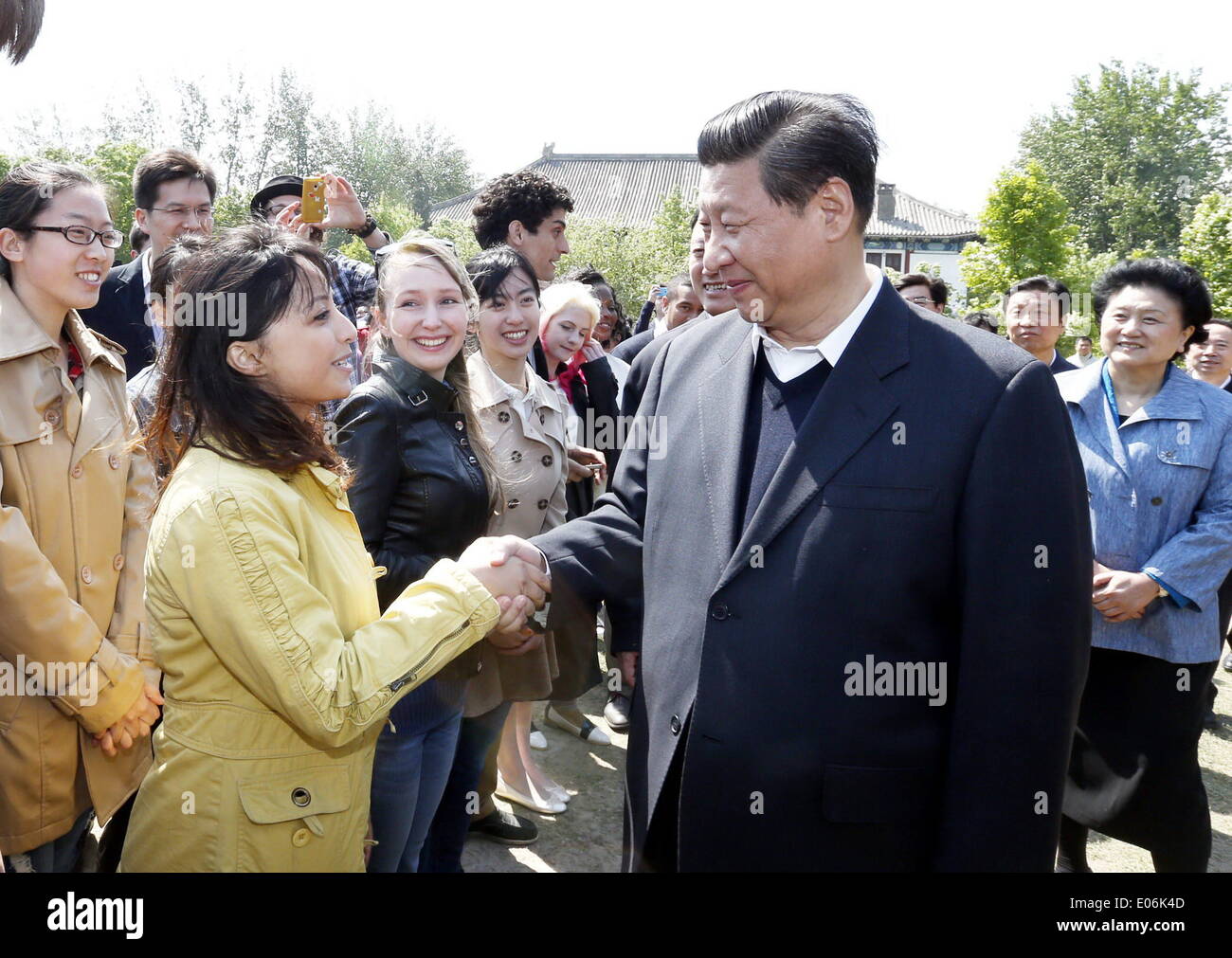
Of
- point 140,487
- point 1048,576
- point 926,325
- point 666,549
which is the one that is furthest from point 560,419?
point 1048,576

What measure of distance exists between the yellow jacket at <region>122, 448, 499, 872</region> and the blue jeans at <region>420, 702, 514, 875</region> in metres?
1.16

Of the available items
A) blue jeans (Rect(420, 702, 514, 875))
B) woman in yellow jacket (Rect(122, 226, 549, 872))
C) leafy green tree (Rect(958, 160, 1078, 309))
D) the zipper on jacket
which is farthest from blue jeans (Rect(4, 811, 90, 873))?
leafy green tree (Rect(958, 160, 1078, 309))

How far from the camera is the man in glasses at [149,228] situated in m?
4.02

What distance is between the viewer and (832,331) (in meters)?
2.00

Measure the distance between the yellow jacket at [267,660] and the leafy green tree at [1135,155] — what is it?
125 ft

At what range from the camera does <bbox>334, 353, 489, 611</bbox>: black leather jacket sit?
266 centimetres

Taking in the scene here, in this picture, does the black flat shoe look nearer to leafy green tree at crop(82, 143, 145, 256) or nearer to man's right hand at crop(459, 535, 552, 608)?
man's right hand at crop(459, 535, 552, 608)

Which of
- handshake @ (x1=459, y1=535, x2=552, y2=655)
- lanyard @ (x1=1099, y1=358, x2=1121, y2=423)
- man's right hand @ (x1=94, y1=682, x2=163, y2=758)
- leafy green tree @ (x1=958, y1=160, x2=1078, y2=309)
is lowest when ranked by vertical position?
man's right hand @ (x1=94, y1=682, x2=163, y2=758)

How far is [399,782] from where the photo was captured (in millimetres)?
2762

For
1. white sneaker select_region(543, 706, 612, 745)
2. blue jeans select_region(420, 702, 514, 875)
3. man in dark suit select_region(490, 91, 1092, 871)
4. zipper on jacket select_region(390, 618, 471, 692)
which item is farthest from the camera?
white sneaker select_region(543, 706, 612, 745)

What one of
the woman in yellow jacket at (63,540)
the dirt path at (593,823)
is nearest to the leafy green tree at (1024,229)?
the dirt path at (593,823)

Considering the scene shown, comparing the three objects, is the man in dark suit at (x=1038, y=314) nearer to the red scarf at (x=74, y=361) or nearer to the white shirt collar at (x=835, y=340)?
the white shirt collar at (x=835, y=340)
